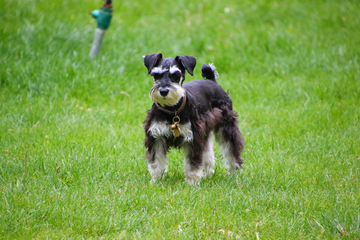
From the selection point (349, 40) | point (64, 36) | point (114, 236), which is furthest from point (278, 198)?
point (349, 40)

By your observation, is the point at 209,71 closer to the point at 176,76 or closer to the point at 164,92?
the point at 176,76

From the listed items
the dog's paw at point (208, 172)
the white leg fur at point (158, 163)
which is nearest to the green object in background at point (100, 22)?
the dog's paw at point (208, 172)

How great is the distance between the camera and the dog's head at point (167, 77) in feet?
14.3

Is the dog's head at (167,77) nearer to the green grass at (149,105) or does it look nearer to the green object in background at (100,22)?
the green grass at (149,105)

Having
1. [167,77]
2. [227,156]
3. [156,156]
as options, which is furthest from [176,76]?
[227,156]

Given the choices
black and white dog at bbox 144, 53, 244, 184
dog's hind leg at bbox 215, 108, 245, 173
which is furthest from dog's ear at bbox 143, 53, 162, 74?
dog's hind leg at bbox 215, 108, 245, 173

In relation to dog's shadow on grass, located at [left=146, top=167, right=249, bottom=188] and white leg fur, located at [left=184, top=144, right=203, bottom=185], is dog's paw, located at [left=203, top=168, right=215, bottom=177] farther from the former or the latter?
white leg fur, located at [left=184, top=144, right=203, bottom=185]

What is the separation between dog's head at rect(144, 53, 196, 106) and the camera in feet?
14.3

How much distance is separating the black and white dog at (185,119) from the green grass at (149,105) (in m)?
0.30

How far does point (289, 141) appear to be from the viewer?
6.49 m

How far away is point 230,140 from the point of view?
537 centimetres

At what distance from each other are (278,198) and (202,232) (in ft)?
3.76

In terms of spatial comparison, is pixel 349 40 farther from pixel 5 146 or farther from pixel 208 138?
pixel 5 146

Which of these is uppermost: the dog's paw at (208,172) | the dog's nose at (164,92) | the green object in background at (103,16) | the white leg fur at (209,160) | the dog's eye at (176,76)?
the dog's eye at (176,76)
